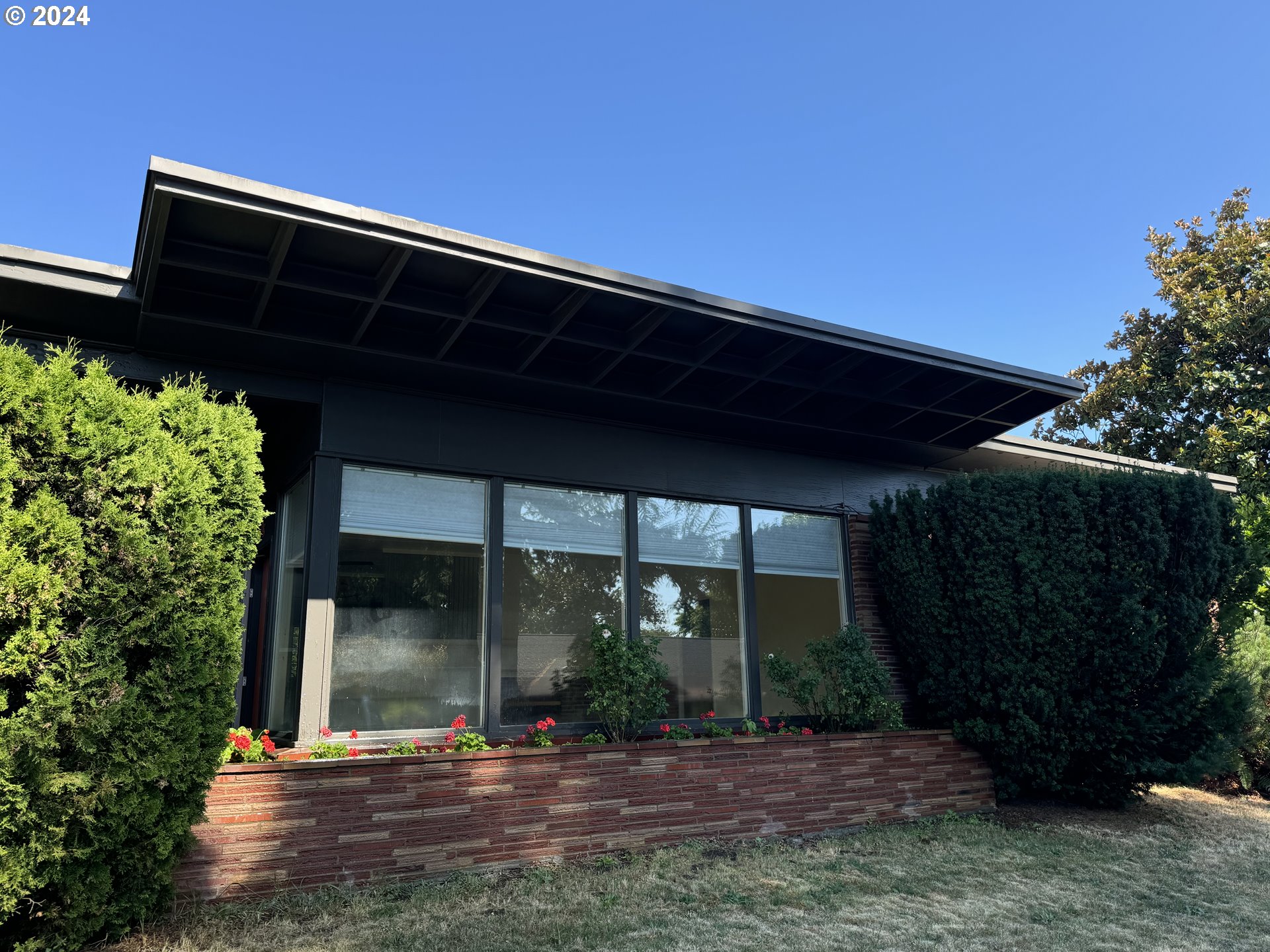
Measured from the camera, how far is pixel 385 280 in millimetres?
5930

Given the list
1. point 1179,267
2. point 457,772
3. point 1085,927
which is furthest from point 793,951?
point 1179,267

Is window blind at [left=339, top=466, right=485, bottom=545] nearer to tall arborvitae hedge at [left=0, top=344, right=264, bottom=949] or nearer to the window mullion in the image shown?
tall arborvitae hedge at [left=0, top=344, right=264, bottom=949]

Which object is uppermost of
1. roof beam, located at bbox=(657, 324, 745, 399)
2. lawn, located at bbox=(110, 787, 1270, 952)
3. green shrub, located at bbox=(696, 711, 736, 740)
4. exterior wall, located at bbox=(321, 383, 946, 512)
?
roof beam, located at bbox=(657, 324, 745, 399)

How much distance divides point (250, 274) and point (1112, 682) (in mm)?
7525

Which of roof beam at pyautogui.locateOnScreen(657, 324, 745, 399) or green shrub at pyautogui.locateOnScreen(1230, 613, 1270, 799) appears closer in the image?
roof beam at pyautogui.locateOnScreen(657, 324, 745, 399)

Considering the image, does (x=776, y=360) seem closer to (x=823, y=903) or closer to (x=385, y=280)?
(x=385, y=280)

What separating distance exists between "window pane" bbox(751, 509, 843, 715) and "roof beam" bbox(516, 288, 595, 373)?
305 cm

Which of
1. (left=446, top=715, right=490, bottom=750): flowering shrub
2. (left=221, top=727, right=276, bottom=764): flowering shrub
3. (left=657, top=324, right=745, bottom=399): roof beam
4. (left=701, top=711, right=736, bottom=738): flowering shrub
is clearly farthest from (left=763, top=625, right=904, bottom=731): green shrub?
(left=221, top=727, right=276, bottom=764): flowering shrub

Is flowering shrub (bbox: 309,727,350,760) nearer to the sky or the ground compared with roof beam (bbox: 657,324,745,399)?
nearer to the ground

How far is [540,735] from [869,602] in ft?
13.6

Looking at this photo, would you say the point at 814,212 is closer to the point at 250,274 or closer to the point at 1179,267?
the point at 1179,267

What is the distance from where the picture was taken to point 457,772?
5.64 meters

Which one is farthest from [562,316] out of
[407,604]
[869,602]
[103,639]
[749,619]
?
[869,602]

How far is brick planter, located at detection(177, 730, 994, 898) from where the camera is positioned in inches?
196
